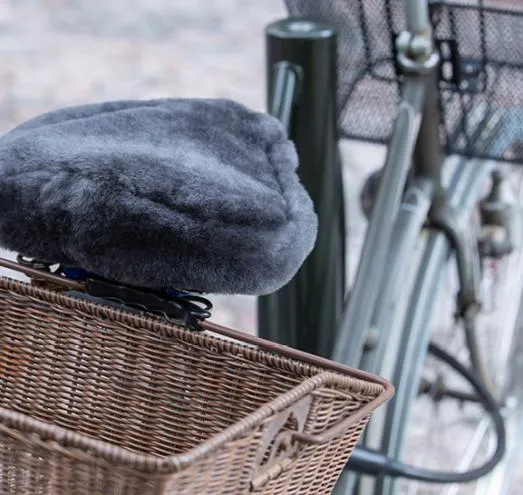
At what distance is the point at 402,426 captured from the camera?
3.98 feet

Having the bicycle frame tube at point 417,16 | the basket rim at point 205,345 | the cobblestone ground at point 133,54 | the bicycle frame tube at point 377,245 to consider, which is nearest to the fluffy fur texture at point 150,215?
the basket rim at point 205,345

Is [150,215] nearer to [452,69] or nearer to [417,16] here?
[417,16]

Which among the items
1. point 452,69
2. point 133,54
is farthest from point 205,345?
point 133,54

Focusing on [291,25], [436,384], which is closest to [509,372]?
[436,384]

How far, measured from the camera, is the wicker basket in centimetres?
61

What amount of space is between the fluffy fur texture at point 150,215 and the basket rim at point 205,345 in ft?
0.21

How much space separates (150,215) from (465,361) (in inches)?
48.4

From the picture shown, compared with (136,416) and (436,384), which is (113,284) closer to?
(136,416)

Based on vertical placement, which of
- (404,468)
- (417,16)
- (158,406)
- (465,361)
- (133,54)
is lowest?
(465,361)

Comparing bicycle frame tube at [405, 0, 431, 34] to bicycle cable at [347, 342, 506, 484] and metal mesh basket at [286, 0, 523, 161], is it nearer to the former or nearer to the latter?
metal mesh basket at [286, 0, 523, 161]

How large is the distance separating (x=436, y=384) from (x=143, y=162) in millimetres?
834

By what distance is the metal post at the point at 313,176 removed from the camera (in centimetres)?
A: 122

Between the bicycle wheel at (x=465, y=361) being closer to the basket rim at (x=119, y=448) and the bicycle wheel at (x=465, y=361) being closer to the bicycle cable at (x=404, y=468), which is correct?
the bicycle cable at (x=404, y=468)

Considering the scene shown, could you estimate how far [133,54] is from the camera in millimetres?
3539
